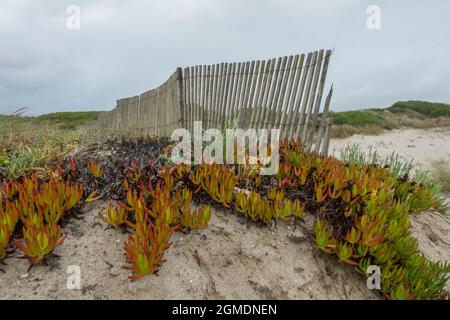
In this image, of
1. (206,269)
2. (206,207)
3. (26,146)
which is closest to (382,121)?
(26,146)

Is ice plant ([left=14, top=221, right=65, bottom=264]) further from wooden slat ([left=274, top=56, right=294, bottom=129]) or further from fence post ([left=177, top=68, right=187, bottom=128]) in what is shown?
fence post ([left=177, top=68, right=187, bottom=128])

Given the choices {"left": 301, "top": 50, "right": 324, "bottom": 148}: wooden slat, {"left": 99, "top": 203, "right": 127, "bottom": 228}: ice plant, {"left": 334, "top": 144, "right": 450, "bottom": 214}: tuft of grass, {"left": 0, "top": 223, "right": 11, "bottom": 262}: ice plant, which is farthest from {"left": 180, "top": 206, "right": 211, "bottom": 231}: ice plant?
{"left": 301, "top": 50, "right": 324, "bottom": 148}: wooden slat

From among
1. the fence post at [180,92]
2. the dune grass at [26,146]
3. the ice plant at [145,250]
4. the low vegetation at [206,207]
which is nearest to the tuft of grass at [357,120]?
the fence post at [180,92]

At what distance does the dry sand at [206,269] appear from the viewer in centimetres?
297

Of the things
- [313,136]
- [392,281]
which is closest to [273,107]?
[313,136]

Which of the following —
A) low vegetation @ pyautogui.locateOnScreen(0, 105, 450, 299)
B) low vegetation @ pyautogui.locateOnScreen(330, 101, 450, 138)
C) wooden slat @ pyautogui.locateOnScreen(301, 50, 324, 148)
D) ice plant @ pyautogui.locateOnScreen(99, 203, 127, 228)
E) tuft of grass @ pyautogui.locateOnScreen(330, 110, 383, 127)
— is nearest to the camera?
low vegetation @ pyautogui.locateOnScreen(0, 105, 450, 299)

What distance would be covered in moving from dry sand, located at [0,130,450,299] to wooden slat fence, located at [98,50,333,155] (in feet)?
8.21

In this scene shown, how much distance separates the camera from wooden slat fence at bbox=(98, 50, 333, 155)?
717 centimetres

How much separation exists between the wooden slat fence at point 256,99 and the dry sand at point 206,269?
250 cm

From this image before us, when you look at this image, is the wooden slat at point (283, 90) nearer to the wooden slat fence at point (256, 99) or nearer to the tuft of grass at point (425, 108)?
the wooden slat fence at point (256, 99)

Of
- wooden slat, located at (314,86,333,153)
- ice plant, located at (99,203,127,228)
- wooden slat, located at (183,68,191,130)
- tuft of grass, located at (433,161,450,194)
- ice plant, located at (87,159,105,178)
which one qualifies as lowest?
tuft of grass, located at (433,161,450,194)

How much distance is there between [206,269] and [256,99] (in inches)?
225

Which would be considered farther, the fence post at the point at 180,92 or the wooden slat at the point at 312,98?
the fence post at the point at 180,92

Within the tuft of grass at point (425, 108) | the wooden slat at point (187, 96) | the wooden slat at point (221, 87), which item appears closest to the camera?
the wooden slat at point (221, 87)
